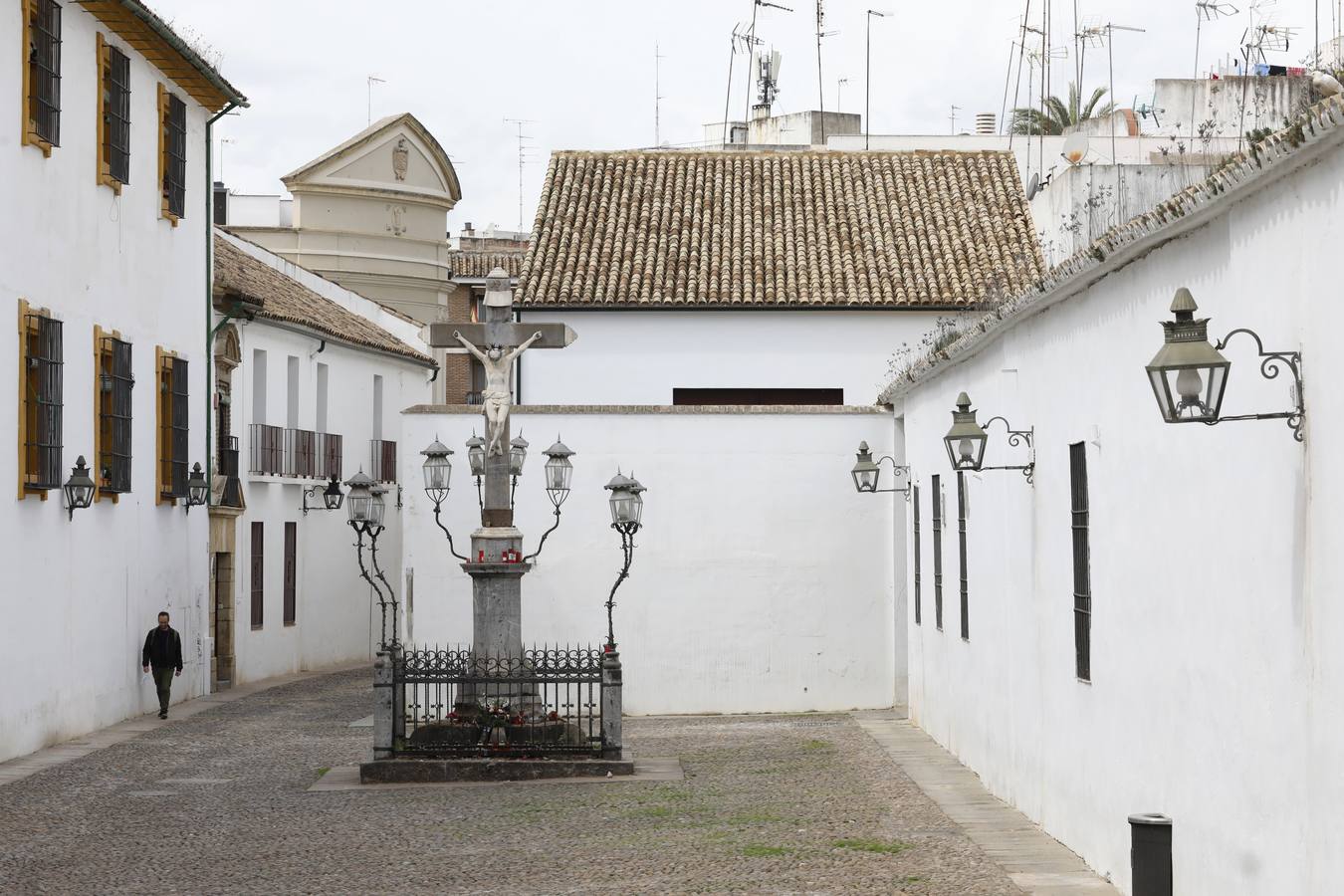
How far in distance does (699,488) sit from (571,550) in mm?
1732

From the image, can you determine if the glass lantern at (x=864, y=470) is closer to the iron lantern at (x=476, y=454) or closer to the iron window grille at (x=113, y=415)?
the iron lantern at (x=476, y=454)

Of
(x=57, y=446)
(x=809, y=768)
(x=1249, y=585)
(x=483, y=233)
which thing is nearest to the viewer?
(x=1249, y=585)

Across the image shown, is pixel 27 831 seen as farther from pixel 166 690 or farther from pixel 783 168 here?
pixel 783 168

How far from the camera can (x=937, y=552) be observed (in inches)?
734

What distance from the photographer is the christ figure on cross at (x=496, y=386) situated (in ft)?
55.2

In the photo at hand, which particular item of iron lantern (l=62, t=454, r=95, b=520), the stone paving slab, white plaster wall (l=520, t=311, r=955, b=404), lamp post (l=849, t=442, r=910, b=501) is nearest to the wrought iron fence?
the stone paving slab

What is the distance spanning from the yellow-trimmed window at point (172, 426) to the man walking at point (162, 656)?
1758 mm

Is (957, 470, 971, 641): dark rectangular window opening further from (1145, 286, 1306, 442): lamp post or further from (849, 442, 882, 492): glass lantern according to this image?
(1145, 286, 1306, 442): lamp post

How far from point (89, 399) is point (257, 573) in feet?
33.1

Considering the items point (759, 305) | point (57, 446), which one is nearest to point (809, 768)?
point (57, 446)

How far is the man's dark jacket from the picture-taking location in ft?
72.4

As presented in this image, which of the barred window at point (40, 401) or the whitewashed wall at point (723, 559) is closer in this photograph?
the barred window at point (40, 401)

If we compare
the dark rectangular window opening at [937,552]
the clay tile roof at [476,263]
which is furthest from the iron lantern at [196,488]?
the clay tile roof at [476,263]

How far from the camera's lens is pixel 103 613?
20672 millimetres
